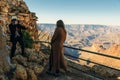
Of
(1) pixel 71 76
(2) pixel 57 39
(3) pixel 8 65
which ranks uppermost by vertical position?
(2) pixel 57 39

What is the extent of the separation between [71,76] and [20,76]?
2991 millimetres

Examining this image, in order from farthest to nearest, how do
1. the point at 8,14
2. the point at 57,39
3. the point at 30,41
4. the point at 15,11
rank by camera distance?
the point at 15,11 → the point at 8,14 → the point at 30,41 → the point at 57,39

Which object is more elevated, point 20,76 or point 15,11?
point 15,11

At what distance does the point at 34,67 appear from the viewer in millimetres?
13703

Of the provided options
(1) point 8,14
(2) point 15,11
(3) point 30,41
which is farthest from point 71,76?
(2) point 15,11

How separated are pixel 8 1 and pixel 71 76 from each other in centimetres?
3160

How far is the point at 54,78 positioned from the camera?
1312 cm

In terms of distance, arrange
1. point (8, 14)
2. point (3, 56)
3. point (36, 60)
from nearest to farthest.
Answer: point (3, 56) → point (36, 60) → point (8, 14)

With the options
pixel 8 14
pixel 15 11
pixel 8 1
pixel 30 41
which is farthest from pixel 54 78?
pixel 8 1

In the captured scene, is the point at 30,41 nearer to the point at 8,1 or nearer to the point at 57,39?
the point at 57,39

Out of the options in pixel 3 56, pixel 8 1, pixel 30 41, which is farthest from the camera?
pixel 8 1

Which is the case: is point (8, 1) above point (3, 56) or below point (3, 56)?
above

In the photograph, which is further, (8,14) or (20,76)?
(8,14)

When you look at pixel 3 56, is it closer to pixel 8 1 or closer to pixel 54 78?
pixel 54 78
